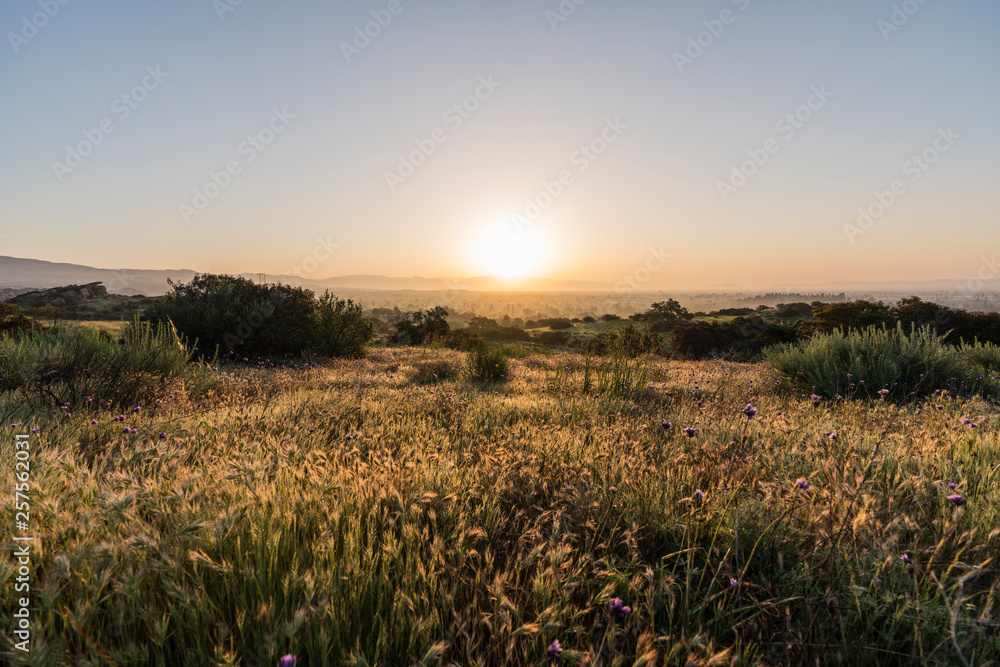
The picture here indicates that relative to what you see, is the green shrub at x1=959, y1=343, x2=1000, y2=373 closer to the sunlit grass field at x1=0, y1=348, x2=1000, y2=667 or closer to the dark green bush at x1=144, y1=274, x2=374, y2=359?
the sunlit grass field at x1=0, y1=348, x2=1000, y2=667

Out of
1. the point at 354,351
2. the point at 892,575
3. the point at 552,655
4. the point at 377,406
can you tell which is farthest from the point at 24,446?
the point at 354,351

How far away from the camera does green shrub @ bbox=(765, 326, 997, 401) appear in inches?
266

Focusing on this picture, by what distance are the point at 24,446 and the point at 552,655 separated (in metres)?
3.59

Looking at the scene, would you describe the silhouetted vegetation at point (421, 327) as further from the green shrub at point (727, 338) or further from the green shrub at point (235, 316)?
the green shrub at point (727, 338)

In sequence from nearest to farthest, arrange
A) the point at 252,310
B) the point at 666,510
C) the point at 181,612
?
1. the point at 181,612
2. the point at 666,510
3. the point at 252,310

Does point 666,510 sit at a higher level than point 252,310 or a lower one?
lower

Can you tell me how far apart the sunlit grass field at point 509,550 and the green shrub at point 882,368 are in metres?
3.43

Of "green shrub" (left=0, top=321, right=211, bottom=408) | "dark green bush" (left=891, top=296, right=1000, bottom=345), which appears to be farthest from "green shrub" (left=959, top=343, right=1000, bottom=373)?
"green shrub" (left=0, top=321, right=211, bottom=408)

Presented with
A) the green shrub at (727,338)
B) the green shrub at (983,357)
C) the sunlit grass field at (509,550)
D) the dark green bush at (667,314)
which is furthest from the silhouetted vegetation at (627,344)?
the sunlit grass field at (509,550)

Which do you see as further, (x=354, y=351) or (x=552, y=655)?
(x=354, y=351)

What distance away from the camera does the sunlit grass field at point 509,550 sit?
1427 mm

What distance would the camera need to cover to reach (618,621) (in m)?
1.67

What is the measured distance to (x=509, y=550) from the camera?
2.20 meters

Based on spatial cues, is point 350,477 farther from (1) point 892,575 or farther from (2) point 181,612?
(1) point 892,575
